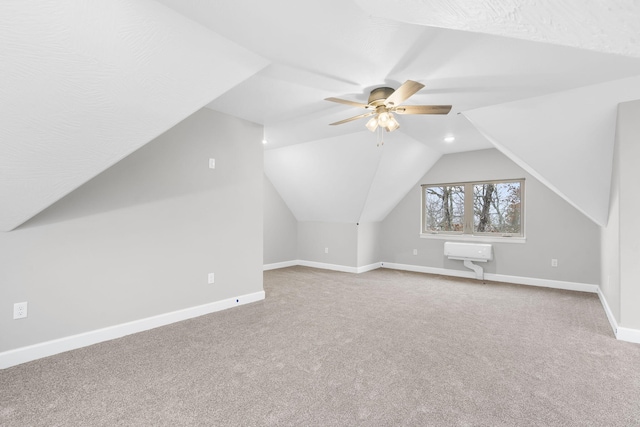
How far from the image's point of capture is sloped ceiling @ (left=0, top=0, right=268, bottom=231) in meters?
1.47

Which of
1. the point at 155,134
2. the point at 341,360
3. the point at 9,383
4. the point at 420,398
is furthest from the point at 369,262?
the point at 9,383

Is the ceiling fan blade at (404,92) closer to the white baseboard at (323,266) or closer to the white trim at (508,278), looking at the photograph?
the white baseboard at (323,266)

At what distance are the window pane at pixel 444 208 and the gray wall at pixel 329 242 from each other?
5.06ft

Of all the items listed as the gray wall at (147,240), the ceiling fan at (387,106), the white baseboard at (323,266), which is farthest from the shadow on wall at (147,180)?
the white baseboard at (323,266)

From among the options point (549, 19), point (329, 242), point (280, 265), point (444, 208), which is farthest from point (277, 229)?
point (549, 19)

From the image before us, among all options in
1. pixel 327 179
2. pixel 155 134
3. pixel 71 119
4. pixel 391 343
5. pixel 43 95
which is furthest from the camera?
pixel 327 179

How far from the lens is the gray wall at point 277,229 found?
610cm

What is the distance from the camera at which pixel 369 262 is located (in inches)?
245

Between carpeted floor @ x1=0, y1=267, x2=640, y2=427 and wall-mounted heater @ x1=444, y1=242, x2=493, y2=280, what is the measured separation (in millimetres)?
1628

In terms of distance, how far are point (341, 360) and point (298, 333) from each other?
63 centimetres

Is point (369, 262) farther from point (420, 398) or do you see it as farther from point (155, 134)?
point (155, 134)

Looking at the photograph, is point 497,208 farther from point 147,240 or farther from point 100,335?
point 100,335

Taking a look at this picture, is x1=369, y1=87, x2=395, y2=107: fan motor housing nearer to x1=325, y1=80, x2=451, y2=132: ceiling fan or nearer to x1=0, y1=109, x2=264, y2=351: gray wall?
x1=325, y1=80, x2=451, y2=132: ceiling fan

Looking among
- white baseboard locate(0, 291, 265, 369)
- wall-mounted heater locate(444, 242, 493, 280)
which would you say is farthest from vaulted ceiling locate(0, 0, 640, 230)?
wall-mounted heater locate(444, 242, 493, 280)
